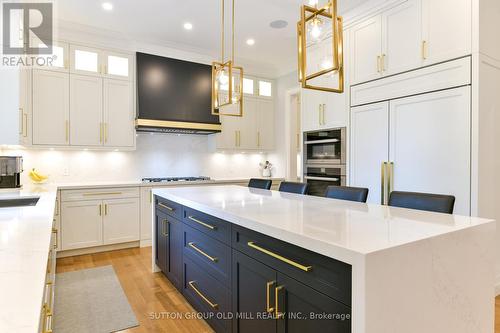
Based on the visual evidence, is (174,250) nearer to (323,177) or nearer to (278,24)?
(323,177)

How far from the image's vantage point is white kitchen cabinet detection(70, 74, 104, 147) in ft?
12.9

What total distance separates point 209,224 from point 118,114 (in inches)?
118

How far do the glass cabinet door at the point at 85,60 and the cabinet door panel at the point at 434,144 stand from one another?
3.85m

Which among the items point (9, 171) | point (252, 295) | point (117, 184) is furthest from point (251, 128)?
point (252, 295)

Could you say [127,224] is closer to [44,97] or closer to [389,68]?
[44,97]

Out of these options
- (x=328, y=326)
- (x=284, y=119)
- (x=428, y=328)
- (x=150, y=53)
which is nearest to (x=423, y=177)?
(x=428, y=328)

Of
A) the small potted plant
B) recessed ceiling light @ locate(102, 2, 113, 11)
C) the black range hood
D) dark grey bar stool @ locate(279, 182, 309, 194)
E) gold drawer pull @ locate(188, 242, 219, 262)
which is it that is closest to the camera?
gold drawer pull @ locate(188, 242, 219, 262)

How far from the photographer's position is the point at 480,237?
1336 millimetres

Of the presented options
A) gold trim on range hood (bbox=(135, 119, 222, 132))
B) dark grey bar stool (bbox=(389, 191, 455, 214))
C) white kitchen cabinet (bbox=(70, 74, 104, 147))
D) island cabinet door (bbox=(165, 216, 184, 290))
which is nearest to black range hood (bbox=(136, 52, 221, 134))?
gold trim on range hood (bbox=(135, 119, 222, 132))

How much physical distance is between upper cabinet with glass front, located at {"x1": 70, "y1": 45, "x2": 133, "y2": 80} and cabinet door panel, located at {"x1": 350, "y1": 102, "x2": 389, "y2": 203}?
3.24 meters

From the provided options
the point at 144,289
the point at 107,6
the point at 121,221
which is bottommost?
the point at 144,289

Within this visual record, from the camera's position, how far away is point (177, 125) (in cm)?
446

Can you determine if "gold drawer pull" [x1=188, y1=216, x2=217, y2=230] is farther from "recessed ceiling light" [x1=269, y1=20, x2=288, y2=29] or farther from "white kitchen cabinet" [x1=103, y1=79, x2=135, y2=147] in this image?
"recessed ceiling light" [x1=269, y1=20, x2=288, y2=29]

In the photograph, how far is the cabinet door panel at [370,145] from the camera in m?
3.25
